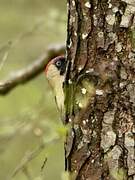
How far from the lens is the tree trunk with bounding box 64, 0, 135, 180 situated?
7.93 ft

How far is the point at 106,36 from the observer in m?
2.44

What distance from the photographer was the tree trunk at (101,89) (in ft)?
7.93

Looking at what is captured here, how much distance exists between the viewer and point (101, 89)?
8.08 ft

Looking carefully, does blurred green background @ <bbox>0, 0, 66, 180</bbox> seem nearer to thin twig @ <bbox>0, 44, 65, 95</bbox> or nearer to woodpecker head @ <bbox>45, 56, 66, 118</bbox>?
thin twig @ <bbox>0, 44, 65, 95</bbox>

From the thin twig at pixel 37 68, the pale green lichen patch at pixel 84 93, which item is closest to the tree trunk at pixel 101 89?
the pale green lichen patch at pixel 84 93

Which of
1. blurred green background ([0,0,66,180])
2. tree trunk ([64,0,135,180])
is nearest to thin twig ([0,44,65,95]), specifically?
blurred green background ([0,0,66,180])

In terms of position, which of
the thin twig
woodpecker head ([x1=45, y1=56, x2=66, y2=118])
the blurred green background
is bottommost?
the blurred green background

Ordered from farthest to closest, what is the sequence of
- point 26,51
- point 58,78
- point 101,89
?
point 26,51 < point 58,78 < point 101,89

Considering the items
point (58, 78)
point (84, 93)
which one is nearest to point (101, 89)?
point (84, 93)

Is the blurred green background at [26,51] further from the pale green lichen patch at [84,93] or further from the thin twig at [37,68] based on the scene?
the pale green lichen patch at [84,93]

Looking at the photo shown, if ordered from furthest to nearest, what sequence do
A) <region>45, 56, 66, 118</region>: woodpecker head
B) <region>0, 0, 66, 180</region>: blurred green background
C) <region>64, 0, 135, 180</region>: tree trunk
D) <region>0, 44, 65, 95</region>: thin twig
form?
<region>0, 0, 66, 180</region>: blurred green background, <region>0, 44, 65, 95</region>: thin twig, <region>45, 56, 66, 118</region>: woodpecker head, <region>64, 0, 135, 180</region>: tree trunk

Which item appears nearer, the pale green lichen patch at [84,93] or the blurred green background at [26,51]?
the pale green lichen patch at [84,93]

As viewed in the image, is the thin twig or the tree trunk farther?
the thin twig

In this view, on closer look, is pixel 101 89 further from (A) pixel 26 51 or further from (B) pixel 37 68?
(A) pixel 26 51
